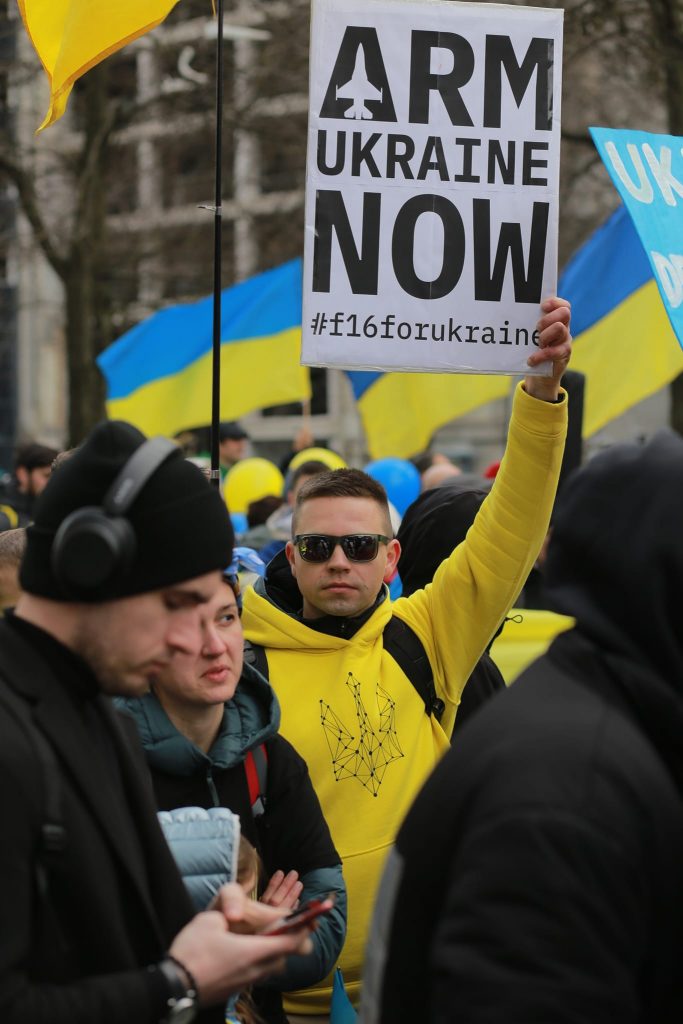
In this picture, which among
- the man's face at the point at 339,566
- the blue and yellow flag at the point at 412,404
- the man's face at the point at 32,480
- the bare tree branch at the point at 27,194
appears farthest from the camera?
the bare tree branch at the point at 27,194

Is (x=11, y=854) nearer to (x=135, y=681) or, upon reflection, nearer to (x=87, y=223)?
(x=135, y=681)

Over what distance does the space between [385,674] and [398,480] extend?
517 centimetres

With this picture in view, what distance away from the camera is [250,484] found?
10125mm

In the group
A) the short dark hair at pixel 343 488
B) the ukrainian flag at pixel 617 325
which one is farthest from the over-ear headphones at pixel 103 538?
the ukrainian flag at pixel 617 325

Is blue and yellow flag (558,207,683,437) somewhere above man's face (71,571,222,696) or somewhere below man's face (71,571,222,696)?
above

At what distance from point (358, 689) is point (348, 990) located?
27.9 inches

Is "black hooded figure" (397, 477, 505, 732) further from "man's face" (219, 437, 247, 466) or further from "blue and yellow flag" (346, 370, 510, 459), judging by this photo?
"man's face" (219, 437, 247, 466)

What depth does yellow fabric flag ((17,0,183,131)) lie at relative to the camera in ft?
14.8

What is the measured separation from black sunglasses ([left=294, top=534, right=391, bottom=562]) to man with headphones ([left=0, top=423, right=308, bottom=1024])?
1494 millimetres

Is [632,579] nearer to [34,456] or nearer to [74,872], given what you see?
[74,872]

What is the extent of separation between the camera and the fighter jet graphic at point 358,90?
410 centimetres

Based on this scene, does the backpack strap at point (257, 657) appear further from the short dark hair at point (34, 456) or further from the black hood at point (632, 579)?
the short dark hair at point (34, 456)

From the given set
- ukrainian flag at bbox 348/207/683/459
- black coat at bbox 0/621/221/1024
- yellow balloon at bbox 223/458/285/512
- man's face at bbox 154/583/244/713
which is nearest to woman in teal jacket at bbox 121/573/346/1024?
man's face at bbox 154/583/244/713

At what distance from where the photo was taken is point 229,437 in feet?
39.4
